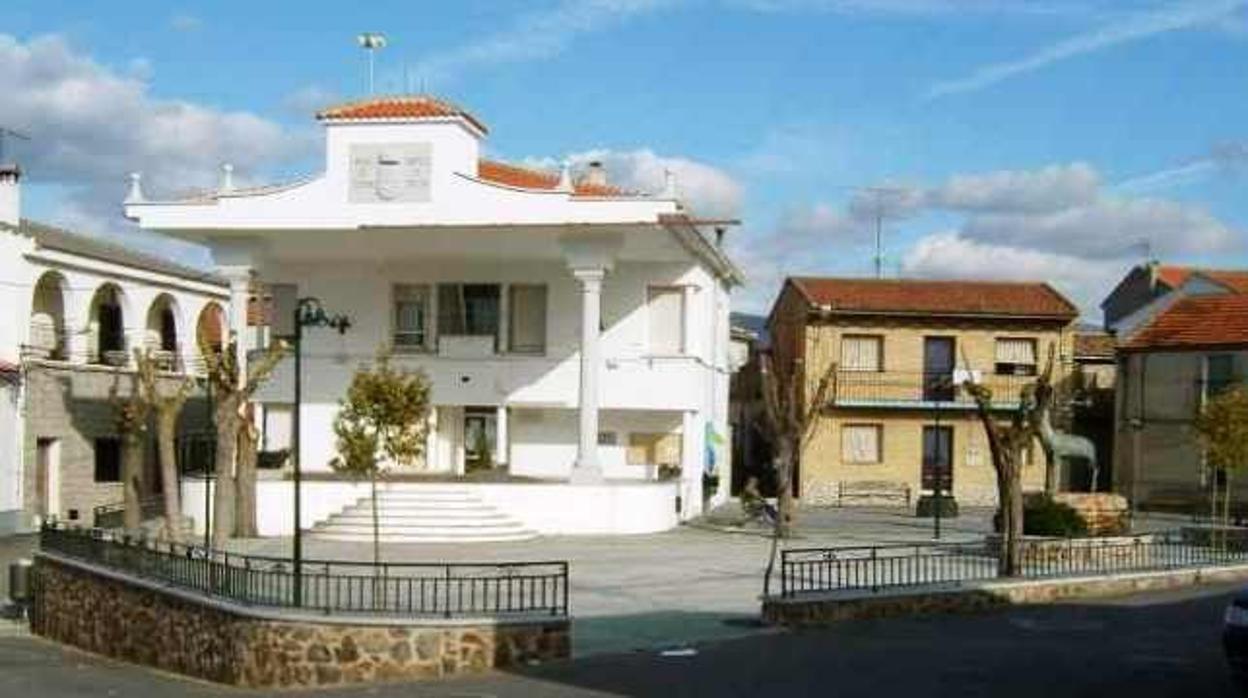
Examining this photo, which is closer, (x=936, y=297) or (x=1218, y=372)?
(x=1218, y=372)

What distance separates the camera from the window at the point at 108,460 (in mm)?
42812

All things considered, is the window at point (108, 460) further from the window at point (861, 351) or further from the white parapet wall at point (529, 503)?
the window at point (861, 351)

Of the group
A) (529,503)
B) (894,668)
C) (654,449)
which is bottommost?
Result: (894,668)

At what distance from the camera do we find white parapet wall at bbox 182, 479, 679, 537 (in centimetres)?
3459

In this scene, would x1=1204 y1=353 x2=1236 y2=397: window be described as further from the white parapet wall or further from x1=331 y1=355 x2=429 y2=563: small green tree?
x1=331 y1=355 x2=429 y2=563: small green tree

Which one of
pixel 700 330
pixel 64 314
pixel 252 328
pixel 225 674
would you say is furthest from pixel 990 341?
pixel 225 674

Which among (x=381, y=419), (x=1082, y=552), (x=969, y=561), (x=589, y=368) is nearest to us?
(x=381, y=419)

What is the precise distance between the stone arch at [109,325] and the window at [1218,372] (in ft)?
102

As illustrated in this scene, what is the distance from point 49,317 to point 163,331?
7022 millimetres

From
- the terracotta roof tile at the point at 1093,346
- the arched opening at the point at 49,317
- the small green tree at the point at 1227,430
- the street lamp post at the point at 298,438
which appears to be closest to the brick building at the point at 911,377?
the terracotta roof tile at the point at 1093,346

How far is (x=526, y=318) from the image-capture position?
40.2 m

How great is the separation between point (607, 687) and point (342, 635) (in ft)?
11.8

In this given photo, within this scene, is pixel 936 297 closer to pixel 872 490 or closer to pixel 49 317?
pixel 872 490

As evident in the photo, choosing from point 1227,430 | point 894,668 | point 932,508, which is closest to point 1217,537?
point 1227,430
